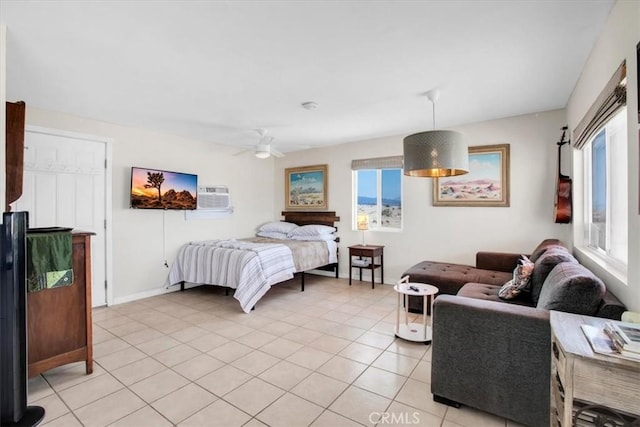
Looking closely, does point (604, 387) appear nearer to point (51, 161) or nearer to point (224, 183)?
point (51, 161)

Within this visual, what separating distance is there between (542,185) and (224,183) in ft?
15.7

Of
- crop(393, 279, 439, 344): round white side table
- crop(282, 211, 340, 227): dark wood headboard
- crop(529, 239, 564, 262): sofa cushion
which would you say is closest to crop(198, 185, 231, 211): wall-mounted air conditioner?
crop(282, 211, 340, 227): dark wood headboard

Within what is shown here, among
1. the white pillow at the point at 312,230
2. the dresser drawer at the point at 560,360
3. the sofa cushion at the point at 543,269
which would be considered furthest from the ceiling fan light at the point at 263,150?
the dresser drawer at the point at 560,360

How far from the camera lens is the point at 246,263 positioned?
383 cm

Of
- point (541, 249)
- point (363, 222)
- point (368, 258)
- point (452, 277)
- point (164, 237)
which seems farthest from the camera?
point (368, 258)

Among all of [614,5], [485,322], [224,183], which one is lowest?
[485,322]

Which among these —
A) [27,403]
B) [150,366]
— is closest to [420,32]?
[150,366]

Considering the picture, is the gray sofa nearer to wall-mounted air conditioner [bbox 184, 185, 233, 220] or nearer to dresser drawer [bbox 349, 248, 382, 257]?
dresser drawer [bbox 349, 248, 382, 257]

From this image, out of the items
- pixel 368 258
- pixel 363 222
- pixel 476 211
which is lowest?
pixel 368 258

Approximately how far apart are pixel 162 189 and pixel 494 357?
444 cm

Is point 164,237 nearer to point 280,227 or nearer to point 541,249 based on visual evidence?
point 280,227

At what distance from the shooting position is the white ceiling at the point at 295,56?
1.84m

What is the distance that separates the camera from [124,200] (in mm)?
4191

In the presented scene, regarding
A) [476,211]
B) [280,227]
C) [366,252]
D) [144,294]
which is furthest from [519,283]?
[144,294]
